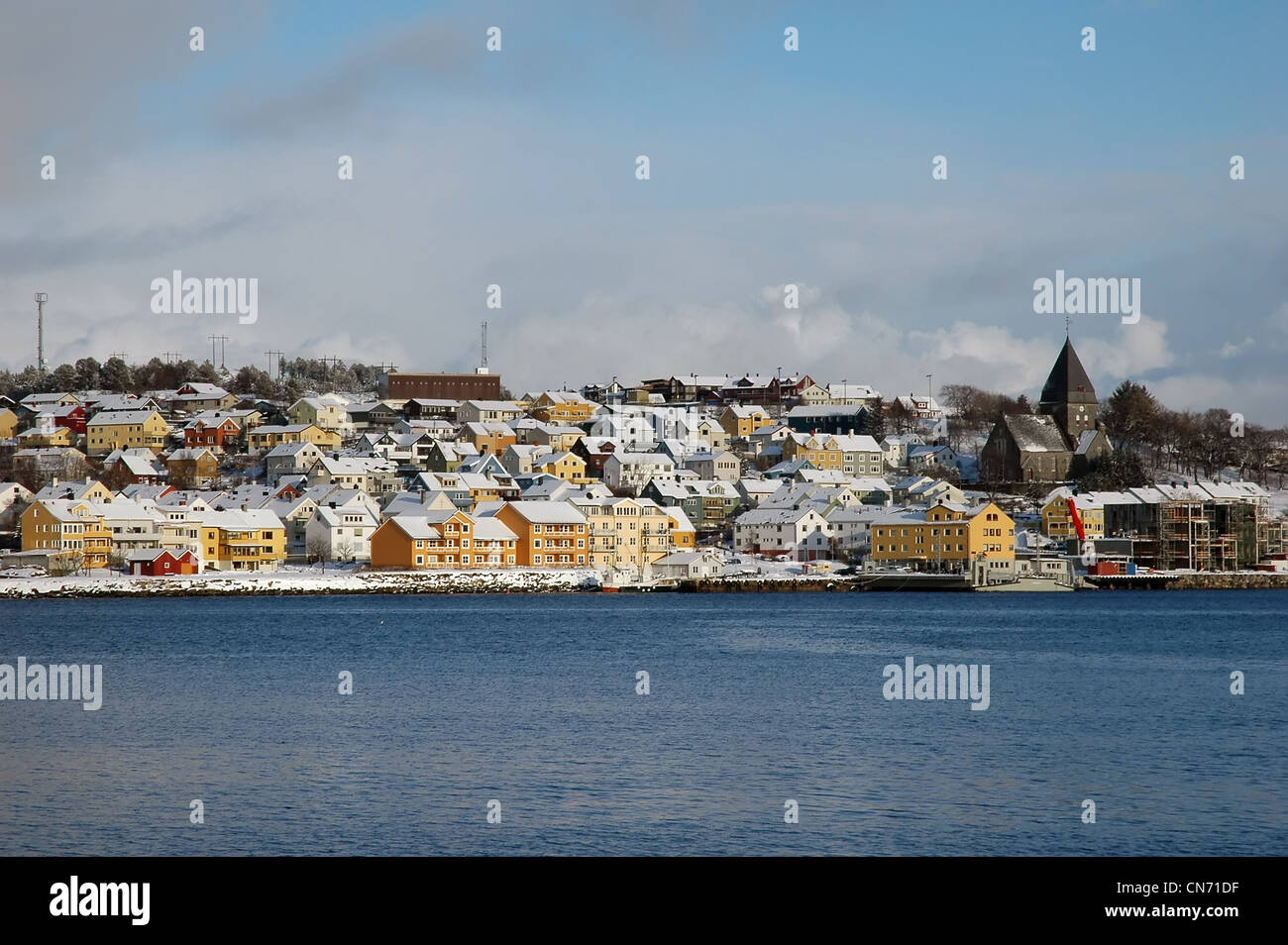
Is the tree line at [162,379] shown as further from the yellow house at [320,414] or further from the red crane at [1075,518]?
the red crane at [1075,518]

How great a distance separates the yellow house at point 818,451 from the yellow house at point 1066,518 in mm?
19658

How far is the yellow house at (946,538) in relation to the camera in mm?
64062

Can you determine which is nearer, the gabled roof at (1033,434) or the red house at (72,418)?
the gabled roof at (1033,434)

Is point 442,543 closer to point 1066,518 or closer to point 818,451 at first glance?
point 1066,518

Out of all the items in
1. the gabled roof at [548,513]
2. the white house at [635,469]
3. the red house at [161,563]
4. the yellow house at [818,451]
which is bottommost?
the red house at [161,563]

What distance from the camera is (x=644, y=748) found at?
17734 mm

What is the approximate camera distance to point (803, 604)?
5166 centimetres

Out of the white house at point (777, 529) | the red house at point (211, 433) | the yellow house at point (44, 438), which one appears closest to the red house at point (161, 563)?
the white house at point (777, 529)

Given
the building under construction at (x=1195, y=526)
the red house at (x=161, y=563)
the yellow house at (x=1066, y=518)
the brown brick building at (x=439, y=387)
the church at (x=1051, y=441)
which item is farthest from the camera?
the brown brick building at (x=439, y=387)

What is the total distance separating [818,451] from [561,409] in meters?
22.2

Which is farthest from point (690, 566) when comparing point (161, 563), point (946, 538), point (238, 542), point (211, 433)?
point (211, 433)

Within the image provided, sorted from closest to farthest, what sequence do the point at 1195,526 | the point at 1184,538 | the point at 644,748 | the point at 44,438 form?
1. the point at 644,748
2. the point at 1184,538
3. the point at 1195,526
4. the point at 44,438
